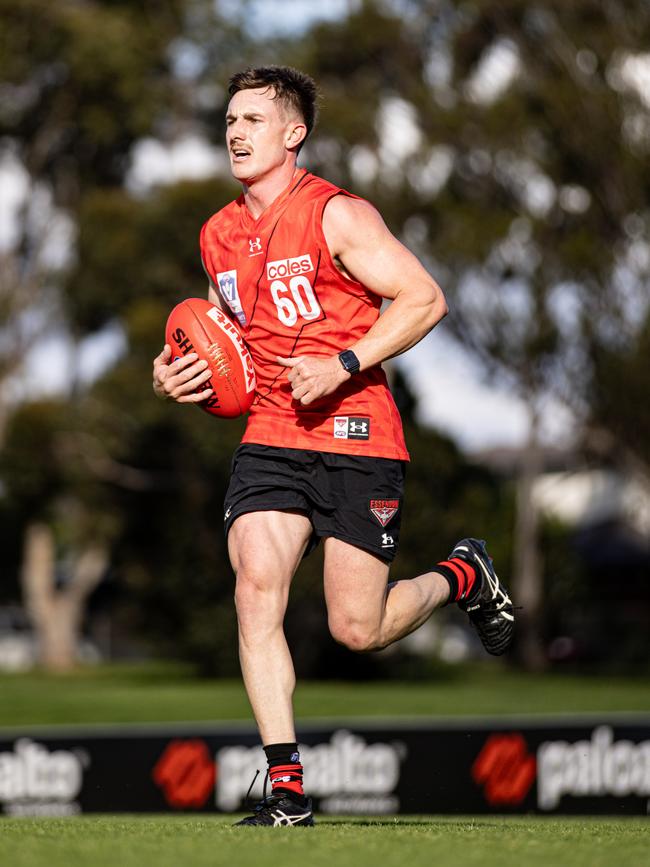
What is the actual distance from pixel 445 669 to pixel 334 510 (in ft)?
92.9

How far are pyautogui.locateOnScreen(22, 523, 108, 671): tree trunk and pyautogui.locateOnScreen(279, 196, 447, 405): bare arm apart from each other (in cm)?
3342

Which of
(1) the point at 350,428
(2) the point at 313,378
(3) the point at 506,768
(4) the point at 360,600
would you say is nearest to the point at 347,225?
(2) the point at 313,378

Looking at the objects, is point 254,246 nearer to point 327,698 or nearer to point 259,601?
point 259,601

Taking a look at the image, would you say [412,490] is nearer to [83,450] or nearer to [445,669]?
[445,669]

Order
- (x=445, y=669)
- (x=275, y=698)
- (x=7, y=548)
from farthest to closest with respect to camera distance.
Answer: (x=7, y=548), (x=445, y=669), (x=275, y=698)

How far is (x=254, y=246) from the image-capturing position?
5.55 metres

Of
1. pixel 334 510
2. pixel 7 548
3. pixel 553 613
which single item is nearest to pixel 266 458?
pixel 334 510

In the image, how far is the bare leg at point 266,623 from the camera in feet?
17.0

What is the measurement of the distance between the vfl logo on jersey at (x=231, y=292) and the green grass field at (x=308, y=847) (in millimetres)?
1937

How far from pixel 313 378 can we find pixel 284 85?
1.25 metres

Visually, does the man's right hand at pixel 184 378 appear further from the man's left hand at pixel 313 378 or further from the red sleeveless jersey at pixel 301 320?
the man's left hand at pixel 313 378

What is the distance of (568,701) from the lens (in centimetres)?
2445

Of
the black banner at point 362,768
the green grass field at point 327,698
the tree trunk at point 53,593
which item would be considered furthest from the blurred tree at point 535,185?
the black banner at point 362,768

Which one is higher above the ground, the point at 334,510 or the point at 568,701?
the point at 334,510
